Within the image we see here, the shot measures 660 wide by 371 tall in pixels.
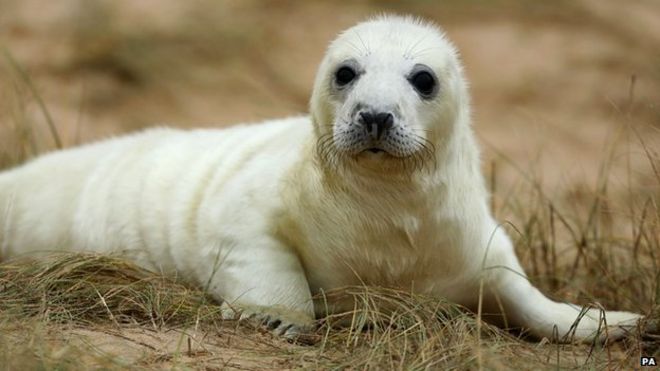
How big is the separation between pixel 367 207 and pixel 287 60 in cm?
664

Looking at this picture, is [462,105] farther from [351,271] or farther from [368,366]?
[368,366]

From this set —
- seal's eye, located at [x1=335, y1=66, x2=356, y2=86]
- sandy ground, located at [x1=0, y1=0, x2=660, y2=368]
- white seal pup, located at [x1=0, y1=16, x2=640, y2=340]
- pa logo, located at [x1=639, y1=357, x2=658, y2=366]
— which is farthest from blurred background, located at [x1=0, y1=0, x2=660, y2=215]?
pa logo, located at [x1=639, y1=357, x2=658, y2=366]

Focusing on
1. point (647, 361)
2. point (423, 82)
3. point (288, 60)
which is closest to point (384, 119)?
point (423, 82)

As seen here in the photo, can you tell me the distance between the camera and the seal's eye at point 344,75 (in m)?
4.84

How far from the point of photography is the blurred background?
10.5 meters

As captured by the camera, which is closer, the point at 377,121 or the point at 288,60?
the point at 377,121

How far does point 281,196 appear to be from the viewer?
16.8ft

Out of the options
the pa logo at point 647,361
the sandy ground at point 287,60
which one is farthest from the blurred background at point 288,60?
the pa logo at point 647,361

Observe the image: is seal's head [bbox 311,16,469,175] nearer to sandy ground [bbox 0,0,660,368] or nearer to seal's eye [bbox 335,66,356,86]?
seal's eye [bbox 335,66,356,86]

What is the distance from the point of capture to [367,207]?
4863mm

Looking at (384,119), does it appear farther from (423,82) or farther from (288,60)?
(288,60)

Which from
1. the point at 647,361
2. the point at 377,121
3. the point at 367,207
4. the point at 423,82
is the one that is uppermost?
the point at 423,82

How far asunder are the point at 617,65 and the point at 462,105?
6589 mm

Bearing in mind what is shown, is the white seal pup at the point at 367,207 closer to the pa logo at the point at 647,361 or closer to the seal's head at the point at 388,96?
the seal's head at the point at 388,96
